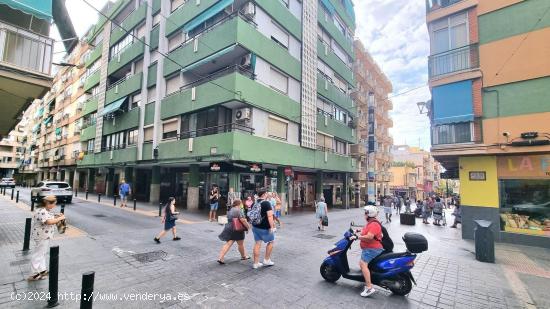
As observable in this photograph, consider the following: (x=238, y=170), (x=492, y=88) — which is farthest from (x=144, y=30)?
(x=492, y=88)

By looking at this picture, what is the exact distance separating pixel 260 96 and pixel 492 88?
11.5 meters

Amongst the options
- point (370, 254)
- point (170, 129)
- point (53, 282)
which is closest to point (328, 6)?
point (170, 129)

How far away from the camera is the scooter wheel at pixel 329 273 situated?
19.0ft

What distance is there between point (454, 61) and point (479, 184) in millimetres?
5839

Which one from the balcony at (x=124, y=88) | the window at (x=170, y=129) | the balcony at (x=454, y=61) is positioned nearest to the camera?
the balcony at (x=454, y=61)

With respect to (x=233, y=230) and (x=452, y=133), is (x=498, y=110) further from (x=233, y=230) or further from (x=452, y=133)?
(x=233, y=230)

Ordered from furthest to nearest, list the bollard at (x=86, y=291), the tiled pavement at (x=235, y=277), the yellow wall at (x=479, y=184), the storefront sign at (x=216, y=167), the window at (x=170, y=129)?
the window at (x=170, y=129)
the storefront sign at (x=216, y=167)
the yellow wall at (x=479, y=184)
the tiled pavement at (x=235, y=277)
the bollard at (x=86, y=291)

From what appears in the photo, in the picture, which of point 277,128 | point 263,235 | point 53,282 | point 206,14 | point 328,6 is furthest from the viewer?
point 328,6

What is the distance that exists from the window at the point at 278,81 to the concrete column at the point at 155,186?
12216 mm

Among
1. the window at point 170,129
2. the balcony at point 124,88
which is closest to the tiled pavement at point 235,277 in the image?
the window at point 170,129

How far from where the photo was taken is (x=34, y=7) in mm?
7676

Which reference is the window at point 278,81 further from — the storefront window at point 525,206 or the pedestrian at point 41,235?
the pedestrian at point 41,235

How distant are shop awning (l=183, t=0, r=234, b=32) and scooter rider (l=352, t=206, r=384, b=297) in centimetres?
1541

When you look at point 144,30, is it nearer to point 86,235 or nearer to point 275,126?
point 275,126
